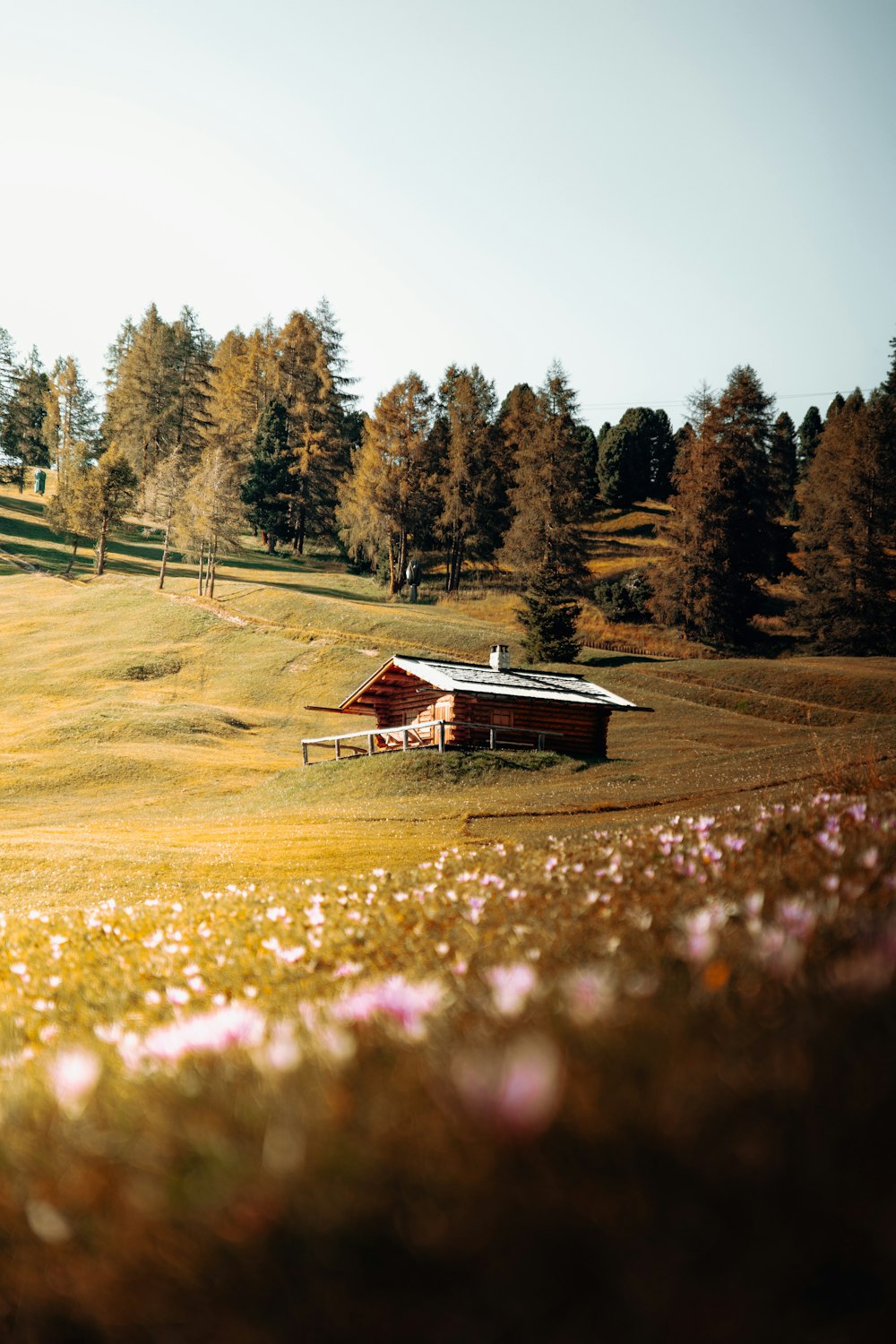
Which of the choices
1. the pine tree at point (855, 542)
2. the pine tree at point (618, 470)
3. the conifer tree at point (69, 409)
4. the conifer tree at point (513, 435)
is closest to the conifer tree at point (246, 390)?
the conifer tree at point (69, 409)

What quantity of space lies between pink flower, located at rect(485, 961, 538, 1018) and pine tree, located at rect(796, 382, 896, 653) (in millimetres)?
74304

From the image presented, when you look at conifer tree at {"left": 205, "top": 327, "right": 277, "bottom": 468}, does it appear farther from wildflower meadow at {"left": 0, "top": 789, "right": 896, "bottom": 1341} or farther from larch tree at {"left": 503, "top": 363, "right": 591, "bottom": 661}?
wildflower meadow at {"left": 0, "top": 789, "right": 896, "bottom": 1341}

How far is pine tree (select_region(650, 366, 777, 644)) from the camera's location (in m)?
75.2

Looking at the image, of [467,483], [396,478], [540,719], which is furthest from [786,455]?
[540,719]

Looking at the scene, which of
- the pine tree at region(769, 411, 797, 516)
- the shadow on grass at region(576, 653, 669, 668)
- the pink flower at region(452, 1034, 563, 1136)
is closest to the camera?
the pink flower at region(452, 1034, 563, 1136)

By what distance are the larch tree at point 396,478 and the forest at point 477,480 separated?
0.18m

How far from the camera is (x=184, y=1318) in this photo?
167 centimetres

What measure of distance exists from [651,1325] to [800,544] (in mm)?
88532

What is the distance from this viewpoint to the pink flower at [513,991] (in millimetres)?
2105

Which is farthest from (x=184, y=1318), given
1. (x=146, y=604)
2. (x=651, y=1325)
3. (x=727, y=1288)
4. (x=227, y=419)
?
(x=227, y=419)

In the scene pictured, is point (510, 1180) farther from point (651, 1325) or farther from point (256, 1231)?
point (256, 1231)

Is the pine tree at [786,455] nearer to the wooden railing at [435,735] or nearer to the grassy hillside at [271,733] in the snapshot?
the grassy hillside at [271,733]

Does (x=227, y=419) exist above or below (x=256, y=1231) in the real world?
above

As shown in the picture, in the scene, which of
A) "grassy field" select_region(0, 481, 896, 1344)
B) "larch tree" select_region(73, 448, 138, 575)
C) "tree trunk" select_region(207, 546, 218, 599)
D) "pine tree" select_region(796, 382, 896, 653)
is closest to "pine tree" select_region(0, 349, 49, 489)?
"larch tree" select_region(73, 448, 138, 575)
